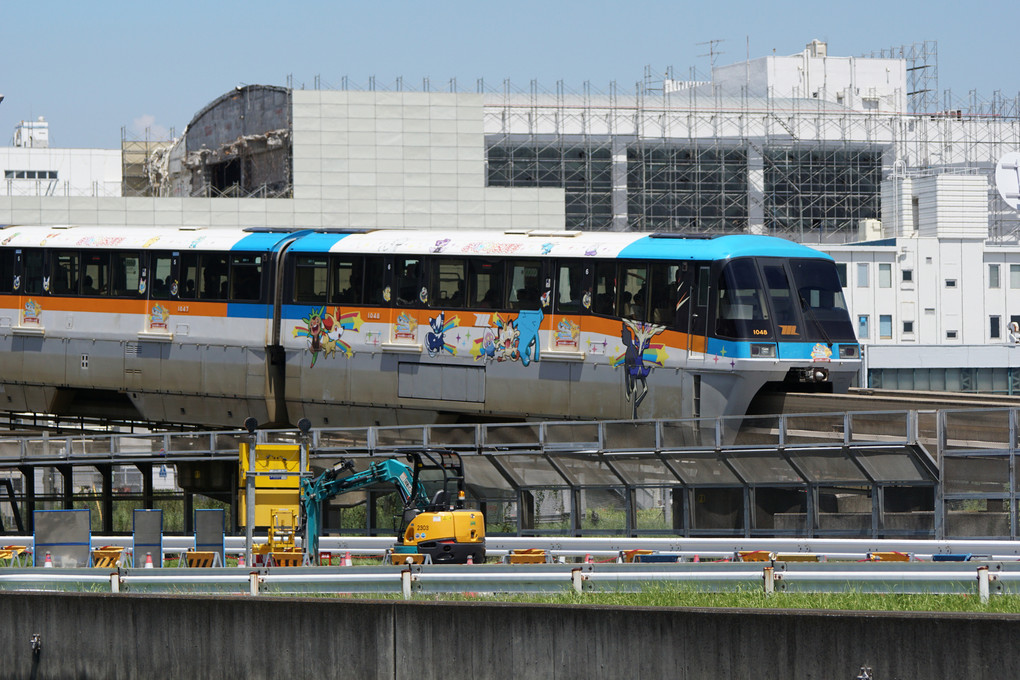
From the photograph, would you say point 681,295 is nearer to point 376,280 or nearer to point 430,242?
Result: point 430,242

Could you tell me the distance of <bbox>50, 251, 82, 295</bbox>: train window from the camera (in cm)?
3153

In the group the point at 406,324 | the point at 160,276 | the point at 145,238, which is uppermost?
the point at 145,238

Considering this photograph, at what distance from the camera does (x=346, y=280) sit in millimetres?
28656

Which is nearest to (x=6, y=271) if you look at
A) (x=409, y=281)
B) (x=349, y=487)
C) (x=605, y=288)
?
(x=409, y=281)

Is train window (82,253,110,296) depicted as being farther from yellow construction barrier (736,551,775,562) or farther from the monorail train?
yellow construction barrier (736,551,775,562)

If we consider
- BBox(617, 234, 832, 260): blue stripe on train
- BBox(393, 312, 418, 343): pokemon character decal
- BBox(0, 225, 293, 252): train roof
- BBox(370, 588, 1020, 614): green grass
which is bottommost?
BBox(370, 588, 1020, 614): green grass

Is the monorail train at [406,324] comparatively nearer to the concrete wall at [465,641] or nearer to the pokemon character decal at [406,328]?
the pokemon character decal at [406,328]

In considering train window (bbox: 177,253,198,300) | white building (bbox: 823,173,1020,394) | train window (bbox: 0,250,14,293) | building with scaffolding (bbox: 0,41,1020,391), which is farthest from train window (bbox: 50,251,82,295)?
white building (bbox: 823,173,1020,394)

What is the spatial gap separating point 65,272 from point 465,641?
2131 cm

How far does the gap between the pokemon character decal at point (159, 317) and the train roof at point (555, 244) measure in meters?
3.58

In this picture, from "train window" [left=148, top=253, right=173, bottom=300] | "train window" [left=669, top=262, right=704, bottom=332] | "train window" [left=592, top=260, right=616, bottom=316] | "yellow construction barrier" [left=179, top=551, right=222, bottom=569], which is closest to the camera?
"yellow construction barrier" [left=179, top=551, right=222, bottom=569]

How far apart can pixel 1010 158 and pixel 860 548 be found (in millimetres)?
55424

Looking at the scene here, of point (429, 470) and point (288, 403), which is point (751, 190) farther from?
point (429, 470)

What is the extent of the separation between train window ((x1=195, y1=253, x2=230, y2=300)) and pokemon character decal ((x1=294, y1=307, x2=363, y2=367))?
78.7 inches
